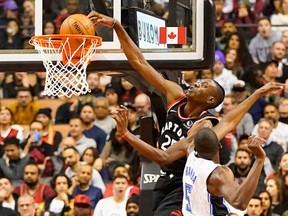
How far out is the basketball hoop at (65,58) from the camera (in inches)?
292

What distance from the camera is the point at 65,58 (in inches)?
294

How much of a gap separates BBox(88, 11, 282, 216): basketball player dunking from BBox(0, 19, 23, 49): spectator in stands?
602 centimetres

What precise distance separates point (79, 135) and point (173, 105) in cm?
501

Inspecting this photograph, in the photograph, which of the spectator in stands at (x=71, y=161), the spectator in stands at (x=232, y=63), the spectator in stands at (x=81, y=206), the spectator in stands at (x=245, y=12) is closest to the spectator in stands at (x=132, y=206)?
the spectator in stands at (x=81, y=206)

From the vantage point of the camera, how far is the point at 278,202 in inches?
405

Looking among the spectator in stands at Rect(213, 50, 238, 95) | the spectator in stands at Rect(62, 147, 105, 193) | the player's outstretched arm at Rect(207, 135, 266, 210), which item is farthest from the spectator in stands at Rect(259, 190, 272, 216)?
the player's outstretched arm at Rect(207, 135, 266, 210)

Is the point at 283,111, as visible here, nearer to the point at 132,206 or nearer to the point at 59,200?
the point at 132,206

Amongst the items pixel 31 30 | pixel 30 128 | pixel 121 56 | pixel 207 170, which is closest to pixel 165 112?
pixel 121 56

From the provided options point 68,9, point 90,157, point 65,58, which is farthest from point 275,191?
point 68,9

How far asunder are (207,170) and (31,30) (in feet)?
26.9

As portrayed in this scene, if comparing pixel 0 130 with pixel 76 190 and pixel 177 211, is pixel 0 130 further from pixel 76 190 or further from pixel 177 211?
pixel 177 211

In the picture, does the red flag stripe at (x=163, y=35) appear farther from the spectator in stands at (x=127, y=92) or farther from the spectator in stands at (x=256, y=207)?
the spectator in stands at (x=127, y=92)

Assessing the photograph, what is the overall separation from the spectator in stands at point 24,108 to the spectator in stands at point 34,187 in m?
1.65

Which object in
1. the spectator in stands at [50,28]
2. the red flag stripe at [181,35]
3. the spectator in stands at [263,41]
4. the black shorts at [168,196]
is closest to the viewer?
the black shorts at [168,196]
